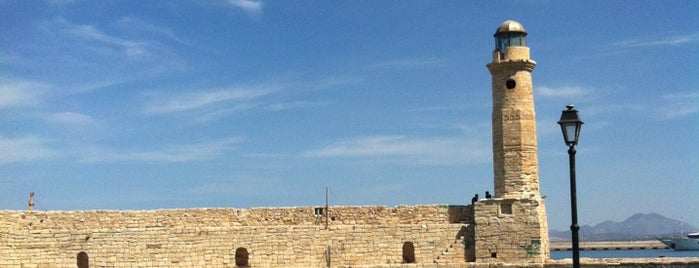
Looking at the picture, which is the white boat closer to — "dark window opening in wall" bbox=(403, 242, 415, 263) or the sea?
the sea

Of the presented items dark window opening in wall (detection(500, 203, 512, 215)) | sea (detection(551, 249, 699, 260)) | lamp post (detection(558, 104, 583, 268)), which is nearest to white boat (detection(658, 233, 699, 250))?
sea (detection(551, 249, 699, 260))

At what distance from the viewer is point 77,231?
1047 inches

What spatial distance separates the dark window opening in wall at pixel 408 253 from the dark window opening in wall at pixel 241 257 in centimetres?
431

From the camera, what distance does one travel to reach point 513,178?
26109 millimetres

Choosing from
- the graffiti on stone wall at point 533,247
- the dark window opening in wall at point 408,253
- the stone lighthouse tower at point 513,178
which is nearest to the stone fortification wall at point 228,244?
the dark window opening in wall at point 408,253

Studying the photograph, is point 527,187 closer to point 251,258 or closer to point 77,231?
point 251,258

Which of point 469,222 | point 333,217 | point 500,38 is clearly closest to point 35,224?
point 333,217

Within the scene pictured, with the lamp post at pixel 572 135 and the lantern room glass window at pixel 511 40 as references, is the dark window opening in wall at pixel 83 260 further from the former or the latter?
the lamp post at pixel 572 135

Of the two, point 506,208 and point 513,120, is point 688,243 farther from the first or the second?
point 513,120

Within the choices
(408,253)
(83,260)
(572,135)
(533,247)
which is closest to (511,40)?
(533,247)

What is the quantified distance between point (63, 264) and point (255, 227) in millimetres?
5221

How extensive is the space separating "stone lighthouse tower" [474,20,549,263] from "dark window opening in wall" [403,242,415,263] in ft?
6.01

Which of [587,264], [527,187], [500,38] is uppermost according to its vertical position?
[500,38]

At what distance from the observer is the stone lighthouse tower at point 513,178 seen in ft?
85.1
